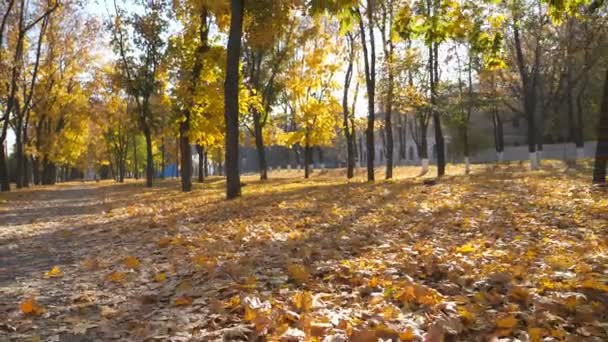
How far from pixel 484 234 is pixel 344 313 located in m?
3.62

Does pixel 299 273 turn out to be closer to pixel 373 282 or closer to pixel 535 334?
pixel 373 282

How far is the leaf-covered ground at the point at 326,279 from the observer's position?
130 inches

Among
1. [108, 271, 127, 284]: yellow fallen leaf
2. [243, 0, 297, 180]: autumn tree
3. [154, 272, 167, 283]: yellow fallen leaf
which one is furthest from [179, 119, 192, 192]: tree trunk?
[154, 272, 167, 283]: yellow fallen leaf

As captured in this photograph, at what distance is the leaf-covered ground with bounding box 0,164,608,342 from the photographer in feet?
10.8

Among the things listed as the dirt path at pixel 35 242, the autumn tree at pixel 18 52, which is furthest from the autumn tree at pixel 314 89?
the dirt path at pixel 35 242

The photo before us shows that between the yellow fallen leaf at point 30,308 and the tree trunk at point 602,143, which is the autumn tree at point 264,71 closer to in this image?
the tree trunk at point 602,143

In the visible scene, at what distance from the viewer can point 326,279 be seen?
15.0 ft

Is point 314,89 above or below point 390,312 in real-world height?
above

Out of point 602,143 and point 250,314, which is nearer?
point 250,314

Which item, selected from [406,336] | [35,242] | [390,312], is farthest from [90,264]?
[406,336]

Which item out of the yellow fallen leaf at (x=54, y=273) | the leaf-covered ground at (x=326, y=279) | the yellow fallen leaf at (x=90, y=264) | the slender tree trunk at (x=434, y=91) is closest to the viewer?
the leaf-covered ground at (x=326, y=279)

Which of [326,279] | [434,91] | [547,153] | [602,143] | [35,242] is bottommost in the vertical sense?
[35,242]

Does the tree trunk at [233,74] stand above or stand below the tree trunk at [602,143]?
above

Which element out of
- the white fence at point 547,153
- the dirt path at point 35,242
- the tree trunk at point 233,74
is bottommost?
the dirt path at point 35,242
